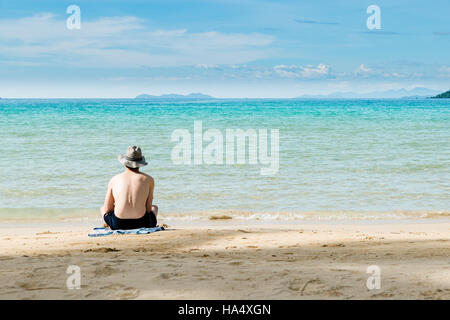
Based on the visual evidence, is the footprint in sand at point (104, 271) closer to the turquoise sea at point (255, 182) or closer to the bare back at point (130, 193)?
the bare back at point (130, 193)

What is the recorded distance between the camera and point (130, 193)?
24.0 feet

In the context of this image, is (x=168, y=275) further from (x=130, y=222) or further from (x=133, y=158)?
(x=133, y=158)

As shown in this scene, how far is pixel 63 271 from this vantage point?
4703 millimetres

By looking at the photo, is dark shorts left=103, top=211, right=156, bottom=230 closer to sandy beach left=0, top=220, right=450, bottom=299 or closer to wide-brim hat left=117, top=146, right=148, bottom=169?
sandy beach left=0, top=220, right=450, bottom=299

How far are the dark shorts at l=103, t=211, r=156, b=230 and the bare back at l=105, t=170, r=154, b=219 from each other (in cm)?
6

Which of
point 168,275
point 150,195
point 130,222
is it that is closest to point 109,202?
point 130,222

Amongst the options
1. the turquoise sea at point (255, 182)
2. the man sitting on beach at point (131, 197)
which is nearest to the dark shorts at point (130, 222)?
the man sitting on beach at point (131, 197)

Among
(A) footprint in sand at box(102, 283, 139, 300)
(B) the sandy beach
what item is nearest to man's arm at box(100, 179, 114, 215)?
(B) the sandy beach

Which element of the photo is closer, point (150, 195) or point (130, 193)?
point (130, 193)

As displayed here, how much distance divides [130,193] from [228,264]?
8.67 feet

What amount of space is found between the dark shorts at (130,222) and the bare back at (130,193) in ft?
0.18

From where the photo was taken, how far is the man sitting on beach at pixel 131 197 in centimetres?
733

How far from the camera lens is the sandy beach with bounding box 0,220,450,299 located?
412cm
